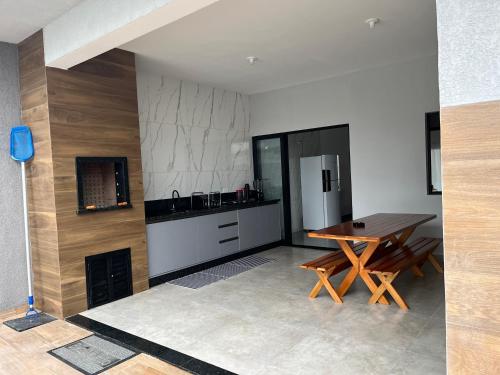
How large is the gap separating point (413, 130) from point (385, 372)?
3.51 meters

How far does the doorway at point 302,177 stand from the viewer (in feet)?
21.0

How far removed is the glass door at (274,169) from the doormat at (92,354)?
3994mm

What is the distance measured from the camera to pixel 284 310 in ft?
11.2

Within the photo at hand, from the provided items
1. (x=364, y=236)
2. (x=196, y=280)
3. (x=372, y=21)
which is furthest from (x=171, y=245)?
(x=372, y=21)

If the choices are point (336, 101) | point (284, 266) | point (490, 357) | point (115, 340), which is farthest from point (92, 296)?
point (336, 101)

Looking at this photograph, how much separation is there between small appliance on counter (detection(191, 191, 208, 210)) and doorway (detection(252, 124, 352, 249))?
1.40 m

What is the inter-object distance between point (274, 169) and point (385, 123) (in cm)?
205

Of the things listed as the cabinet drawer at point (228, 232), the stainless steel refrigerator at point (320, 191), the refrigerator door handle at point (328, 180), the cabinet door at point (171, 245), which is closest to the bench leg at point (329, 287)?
the cabinet door at point (171, 245)

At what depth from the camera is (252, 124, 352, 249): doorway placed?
641 cm

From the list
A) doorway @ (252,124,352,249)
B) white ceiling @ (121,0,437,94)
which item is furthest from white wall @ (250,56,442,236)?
doorway @ (252,124,352,249)

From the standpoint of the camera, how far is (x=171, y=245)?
449 centimetres

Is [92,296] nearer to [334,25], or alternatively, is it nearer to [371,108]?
[334,25]

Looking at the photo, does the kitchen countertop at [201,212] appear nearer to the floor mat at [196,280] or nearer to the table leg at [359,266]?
the floor mat at [196,280]

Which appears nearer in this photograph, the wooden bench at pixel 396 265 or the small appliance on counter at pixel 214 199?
the wooden bench at pixel 396 265
